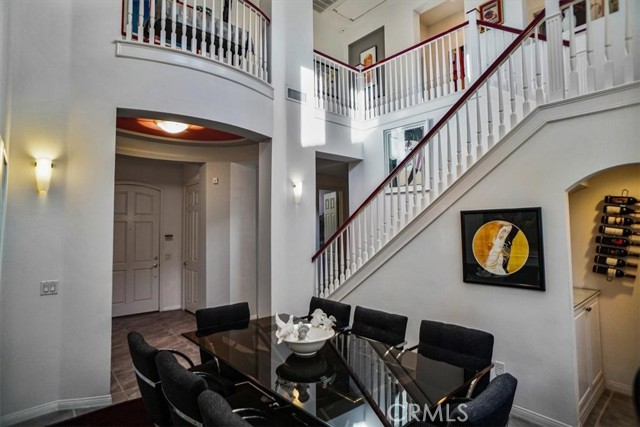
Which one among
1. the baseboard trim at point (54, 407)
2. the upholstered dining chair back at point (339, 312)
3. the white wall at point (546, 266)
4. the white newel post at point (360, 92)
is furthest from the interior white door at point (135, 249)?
the white wall at point (546, 266)

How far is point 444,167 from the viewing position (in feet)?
11.1

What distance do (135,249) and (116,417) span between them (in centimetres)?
372

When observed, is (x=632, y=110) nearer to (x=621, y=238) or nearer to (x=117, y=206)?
(x=621, y=238)

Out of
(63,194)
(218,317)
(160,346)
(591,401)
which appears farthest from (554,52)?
(160,346)

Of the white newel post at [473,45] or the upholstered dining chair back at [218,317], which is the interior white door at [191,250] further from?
the white newel post at [473,45]

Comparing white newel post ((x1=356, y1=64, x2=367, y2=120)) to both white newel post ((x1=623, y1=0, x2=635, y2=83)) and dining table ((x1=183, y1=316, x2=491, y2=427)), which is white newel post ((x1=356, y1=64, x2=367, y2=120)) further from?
dining table ((x1=183, y1=316, x2=491, y2=427))

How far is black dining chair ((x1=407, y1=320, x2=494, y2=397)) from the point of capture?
7.10 feet

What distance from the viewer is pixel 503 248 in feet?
9.11

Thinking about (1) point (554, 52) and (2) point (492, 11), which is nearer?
(1) point (554, 52)

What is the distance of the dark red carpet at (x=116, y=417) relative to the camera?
2611mm

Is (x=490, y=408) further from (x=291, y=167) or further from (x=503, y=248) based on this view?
(x=291, y=167)

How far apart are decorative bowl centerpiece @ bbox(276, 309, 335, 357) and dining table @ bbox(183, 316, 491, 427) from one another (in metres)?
0.09

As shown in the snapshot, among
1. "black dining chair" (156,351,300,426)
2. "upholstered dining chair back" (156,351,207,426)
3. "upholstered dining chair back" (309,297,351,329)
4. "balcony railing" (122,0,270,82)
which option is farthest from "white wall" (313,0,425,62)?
"upholstered dining chair back" (156,351,207,426)

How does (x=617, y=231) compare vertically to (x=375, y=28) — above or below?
below
